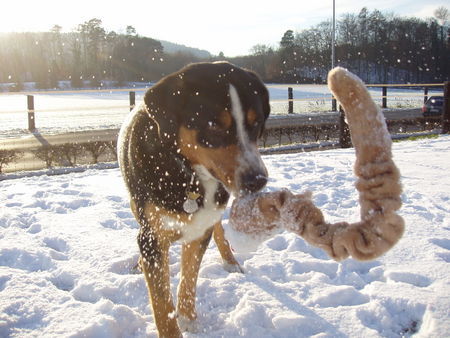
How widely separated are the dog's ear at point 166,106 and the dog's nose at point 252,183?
0.56 m

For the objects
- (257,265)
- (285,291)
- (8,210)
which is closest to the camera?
(285,291)

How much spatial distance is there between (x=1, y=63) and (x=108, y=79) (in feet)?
87.1

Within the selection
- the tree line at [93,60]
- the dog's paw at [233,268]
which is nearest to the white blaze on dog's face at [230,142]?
the dog's paw at [233,268]

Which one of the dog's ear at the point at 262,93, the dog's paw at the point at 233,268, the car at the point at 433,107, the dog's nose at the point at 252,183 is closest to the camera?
the dog's nose at the point at 252,183

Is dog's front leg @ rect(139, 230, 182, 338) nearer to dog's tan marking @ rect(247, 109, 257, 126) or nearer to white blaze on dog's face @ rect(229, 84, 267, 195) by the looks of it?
white blaze on dog's face @ rect(229, 84, 267, 195)

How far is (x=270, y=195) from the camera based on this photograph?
194cm

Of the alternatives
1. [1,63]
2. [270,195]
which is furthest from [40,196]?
[1,63]

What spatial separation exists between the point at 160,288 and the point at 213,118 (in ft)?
3.57

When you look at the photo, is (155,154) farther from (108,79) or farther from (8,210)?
(108,79)

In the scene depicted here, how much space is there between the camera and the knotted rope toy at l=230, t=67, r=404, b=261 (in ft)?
5.19

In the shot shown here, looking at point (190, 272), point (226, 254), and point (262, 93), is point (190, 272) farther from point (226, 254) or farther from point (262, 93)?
point (262, 93)

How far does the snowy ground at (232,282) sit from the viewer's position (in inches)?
101

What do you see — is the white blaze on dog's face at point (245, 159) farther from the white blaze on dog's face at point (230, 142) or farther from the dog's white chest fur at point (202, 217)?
the dog's white chest fur at point (202, 217)

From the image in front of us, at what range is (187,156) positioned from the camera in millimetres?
2422
